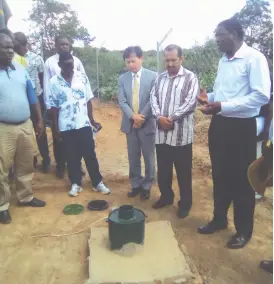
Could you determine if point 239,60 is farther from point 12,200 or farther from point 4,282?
point 12,200

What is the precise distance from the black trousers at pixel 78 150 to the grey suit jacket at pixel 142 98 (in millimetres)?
544

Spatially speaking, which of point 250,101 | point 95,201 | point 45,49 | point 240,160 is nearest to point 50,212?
point 95,201

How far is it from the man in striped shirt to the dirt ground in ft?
1.87

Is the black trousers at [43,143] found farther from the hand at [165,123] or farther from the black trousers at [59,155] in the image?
the hand at [165,123]

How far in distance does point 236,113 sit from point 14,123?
2.39 m

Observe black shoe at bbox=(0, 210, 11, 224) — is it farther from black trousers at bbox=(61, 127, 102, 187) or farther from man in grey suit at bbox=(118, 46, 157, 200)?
man in grey suit at bbox=(118, 46, 157, 200)

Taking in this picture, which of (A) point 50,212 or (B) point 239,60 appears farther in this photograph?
(A) point 50,212

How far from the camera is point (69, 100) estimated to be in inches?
157

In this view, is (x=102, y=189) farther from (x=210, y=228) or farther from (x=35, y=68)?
(x=35, y=68)

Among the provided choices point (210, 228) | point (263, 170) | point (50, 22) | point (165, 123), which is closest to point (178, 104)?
point (165, 123)

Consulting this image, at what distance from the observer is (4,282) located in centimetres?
272

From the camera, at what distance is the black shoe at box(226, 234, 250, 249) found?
10.0 feet

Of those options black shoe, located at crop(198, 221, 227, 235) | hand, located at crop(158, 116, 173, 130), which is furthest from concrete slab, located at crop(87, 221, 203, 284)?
hand, located at crop(158, 116, 173, 130)

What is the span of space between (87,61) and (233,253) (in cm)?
1046
